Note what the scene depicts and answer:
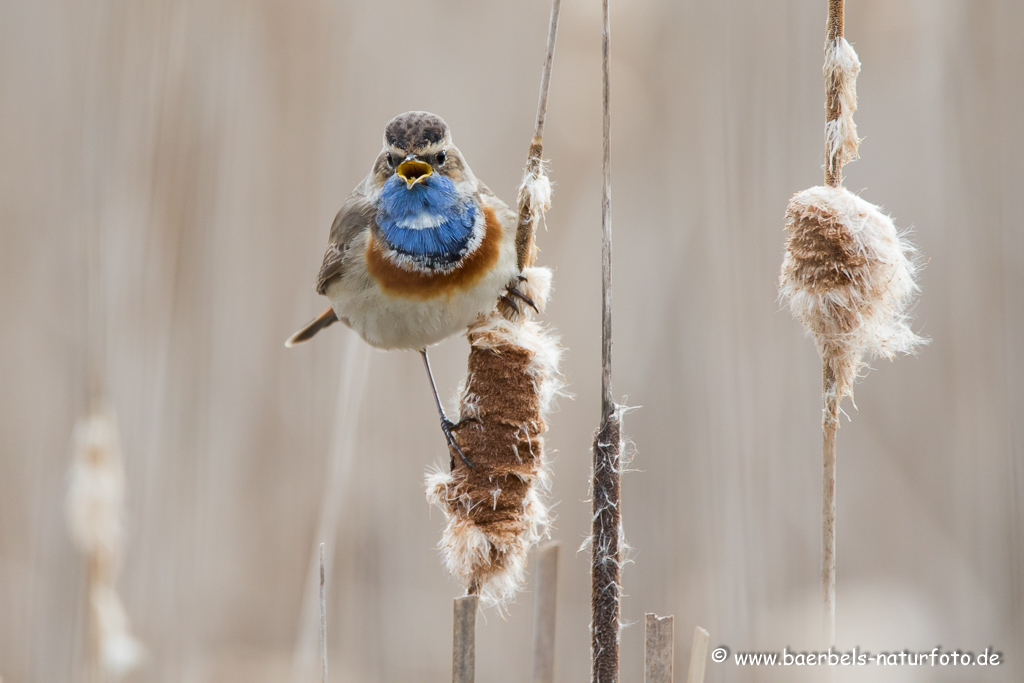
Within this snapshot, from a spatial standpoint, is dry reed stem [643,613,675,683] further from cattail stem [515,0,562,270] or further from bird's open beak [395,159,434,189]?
bird's open beak [395,159,434,189]

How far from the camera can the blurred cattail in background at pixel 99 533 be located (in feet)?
7.97

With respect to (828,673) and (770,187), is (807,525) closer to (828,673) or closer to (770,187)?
(770,187)

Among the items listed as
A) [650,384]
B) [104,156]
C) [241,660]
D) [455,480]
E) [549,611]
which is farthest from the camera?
[650,384]

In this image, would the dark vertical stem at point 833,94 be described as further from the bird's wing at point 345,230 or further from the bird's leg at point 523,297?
the bird's wing at point 345,230

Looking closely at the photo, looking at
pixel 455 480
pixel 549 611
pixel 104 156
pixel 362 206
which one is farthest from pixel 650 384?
pixel 104 156

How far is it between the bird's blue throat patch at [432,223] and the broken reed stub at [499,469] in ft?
1.40

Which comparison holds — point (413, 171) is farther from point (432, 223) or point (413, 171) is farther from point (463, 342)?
point (463, 342)

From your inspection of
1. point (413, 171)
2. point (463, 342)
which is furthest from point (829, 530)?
point (463, 342)

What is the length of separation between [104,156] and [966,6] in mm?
3624

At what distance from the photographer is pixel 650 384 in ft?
12.7

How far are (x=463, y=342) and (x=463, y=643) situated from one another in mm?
2506

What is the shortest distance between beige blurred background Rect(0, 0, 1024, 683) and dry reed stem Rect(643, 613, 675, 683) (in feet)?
6.13

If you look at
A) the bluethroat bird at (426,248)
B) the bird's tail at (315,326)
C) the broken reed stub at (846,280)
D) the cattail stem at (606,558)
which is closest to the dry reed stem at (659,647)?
the cattail stem at (606,558)

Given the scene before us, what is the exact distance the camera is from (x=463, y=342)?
4020mm
